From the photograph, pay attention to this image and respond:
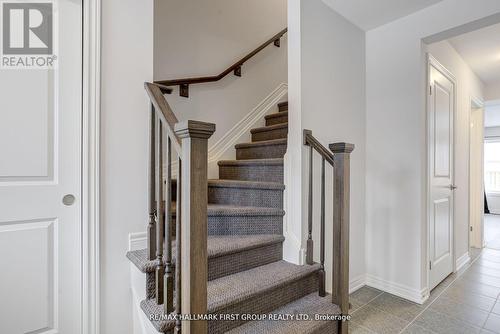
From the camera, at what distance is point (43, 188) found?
1327 mm

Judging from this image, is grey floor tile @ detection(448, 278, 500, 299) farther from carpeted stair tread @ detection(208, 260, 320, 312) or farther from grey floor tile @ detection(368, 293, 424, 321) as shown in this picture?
carpeted stair tread @ detection(208, 260, 320, 312)

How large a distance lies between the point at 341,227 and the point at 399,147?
3.74 ft

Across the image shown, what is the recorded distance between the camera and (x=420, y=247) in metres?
2.21

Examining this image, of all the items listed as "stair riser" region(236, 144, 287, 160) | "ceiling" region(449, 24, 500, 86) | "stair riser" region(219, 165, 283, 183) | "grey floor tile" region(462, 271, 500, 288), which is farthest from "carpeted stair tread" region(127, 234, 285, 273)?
"ceiling" region(449, 24, 500, 86)

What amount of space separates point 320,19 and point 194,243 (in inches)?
78.4

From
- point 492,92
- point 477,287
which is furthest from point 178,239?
point 492,92

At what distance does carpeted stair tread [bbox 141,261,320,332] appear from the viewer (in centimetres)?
130

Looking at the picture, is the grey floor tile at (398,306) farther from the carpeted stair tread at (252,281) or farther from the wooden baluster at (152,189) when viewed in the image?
the wooden baluster at (152,189)

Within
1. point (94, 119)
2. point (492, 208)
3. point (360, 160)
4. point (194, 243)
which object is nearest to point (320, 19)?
point (360, 160)

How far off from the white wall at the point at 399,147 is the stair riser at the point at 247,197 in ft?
3.42

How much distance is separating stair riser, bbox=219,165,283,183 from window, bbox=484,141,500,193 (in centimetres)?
813

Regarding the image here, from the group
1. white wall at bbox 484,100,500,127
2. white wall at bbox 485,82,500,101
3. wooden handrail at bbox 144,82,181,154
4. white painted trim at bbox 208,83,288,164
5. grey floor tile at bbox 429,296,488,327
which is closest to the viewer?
wooden handrail at bbox 144,82,181,154

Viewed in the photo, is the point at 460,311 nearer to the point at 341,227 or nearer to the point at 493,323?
the point at 493,323
